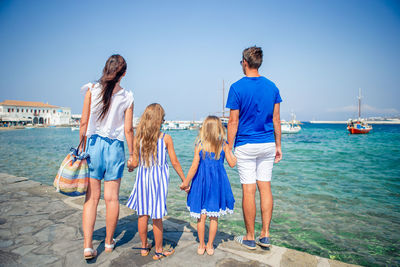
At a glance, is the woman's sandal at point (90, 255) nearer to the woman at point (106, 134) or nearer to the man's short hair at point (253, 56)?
the woman at point (106, 134)

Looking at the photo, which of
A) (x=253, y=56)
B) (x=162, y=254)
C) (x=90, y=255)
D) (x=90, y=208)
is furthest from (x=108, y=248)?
(x=253, y=56)

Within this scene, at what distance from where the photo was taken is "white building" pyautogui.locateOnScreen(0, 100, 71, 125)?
273ft

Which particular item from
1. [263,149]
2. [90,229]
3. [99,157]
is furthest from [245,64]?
[90,229]

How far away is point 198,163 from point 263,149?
29.8 inches

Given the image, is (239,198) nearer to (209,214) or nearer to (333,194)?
(333,194)

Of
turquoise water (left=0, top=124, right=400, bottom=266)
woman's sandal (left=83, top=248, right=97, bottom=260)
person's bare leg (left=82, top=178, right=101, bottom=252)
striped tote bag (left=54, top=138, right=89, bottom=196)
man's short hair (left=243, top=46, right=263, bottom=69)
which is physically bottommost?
turquoise water (left=0, top=124, right=400, bottom=266)

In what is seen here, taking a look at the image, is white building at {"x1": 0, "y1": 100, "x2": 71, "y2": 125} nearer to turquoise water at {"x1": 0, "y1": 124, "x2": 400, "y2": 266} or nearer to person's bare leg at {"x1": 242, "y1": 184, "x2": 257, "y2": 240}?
turquoise water at {"x1": 0, "y1": 124, "x2": 400, "y2": 266}

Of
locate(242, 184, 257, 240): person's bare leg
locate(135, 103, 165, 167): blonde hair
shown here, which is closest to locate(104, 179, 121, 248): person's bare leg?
locate(135, 103, 165, 167): blonde hair

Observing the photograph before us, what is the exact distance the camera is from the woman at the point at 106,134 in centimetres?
233

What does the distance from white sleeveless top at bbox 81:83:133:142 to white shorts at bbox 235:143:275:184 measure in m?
1.33

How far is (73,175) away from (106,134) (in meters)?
0.50

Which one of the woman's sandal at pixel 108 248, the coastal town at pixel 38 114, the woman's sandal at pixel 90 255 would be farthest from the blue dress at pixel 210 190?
the coastal town at pixel 38 114

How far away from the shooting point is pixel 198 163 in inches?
100.0

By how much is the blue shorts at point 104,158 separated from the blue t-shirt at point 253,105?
132cm
